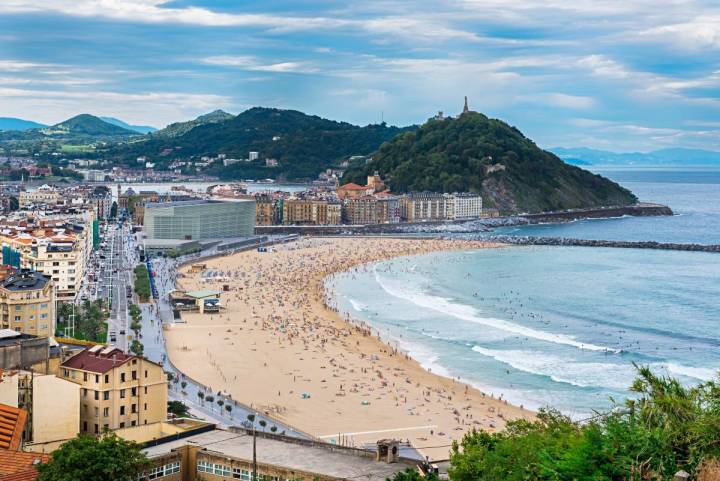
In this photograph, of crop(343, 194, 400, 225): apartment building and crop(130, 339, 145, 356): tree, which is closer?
crop(130, 339, 145, 356): tree

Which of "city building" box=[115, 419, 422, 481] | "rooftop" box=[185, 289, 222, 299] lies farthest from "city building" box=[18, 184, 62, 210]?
"city building" box=[115, 419, 422, 481]

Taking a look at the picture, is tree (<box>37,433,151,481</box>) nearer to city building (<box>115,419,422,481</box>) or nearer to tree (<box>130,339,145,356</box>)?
city building (<box>115,419,422,481</box>)

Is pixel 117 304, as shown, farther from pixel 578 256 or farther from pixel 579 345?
pixel 578 256

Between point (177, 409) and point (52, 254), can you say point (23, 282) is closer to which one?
point (177, 409)

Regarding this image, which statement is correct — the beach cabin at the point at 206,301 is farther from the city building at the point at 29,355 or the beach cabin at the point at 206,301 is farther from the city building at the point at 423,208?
the city building at the point at 423,208

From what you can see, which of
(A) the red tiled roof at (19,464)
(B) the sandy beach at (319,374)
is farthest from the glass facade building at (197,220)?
(A) the red tiled roof at (19,464)

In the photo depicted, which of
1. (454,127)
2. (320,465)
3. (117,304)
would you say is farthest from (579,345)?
(454,127)
